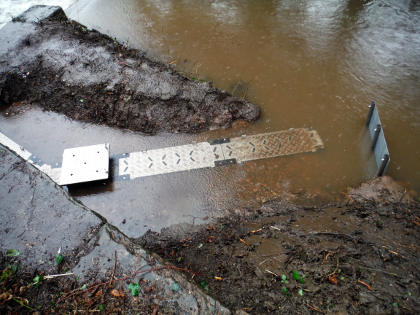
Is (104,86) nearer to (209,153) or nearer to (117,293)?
(209,153)

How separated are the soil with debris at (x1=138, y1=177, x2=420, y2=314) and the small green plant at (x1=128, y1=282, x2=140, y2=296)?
58cm

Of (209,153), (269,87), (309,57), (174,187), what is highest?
(309,57)

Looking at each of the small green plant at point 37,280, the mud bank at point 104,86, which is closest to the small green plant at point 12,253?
the small green plant at point 37,280

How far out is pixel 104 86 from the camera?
16.8 feet

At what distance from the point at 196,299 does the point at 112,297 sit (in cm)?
69

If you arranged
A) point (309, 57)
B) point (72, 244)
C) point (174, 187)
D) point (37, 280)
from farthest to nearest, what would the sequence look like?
point (309, 57) → point (174, 187) → point (72, 244) → point (37, 280)

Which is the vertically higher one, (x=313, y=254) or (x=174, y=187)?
(x=313, y=254)

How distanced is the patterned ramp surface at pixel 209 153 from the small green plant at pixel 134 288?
75.6 inches

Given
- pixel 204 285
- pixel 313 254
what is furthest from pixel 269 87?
pixel 204 285

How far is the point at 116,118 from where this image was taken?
16.2 ft

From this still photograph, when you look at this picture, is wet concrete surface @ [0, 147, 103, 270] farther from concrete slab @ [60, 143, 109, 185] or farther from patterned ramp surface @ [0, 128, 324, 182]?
patterned ramp surface @ [0, 128, 324, 182]

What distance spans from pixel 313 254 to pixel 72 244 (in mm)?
2343

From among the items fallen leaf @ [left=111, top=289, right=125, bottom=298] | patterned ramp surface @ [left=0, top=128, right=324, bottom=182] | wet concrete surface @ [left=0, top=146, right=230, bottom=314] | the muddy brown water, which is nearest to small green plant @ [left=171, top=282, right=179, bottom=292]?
wet concrete surface @ [left=0, top=146, right=230, bottom=314]

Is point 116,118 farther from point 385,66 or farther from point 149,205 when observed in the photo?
point 385,66
